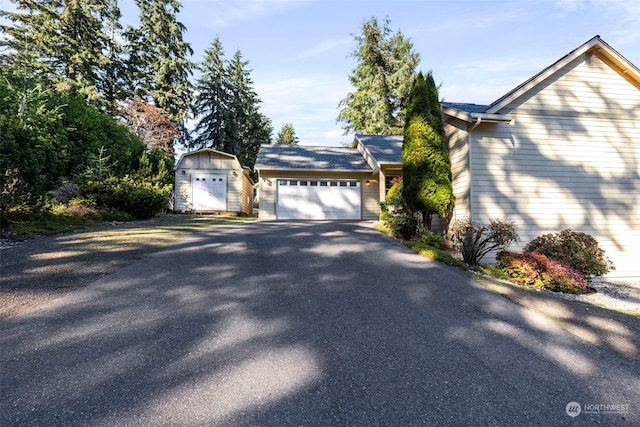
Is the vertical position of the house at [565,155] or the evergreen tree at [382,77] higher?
the evergreen tree at [382,77]

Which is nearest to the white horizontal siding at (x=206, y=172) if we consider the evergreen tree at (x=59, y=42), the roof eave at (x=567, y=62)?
the evergreen tree at (x=59, y=42)

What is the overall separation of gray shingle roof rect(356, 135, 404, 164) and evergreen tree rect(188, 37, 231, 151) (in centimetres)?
1828

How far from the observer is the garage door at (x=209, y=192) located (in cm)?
1875

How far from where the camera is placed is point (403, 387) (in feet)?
8.18

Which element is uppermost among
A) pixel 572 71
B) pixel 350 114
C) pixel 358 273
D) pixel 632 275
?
pixel 350 114

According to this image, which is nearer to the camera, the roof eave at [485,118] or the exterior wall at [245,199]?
the roof eave at [485,118]

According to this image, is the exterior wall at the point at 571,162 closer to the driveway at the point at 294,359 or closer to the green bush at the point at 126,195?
the driveway at the point at 294,359

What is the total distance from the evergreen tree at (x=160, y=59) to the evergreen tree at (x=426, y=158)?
24685 mm

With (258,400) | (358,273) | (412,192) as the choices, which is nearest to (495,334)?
(358,273)

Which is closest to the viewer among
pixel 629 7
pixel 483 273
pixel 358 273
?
pixel 358 273

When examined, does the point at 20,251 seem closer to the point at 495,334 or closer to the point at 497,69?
the point at 495,334

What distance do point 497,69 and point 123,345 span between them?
46.0ft

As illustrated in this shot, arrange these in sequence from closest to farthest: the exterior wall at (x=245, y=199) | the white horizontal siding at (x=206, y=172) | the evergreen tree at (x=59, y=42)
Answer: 1. the white horizontal siding at (x=206, y=172)
2. the exterior wall at (x=245, y=199)
3. the evergreen tree at (x=59, y=42)

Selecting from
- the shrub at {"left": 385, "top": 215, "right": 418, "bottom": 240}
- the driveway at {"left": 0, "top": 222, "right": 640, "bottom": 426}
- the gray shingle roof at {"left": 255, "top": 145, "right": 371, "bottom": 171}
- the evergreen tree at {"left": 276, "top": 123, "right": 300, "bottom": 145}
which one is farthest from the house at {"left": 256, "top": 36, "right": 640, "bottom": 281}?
the evergreen tree at {"left": 276, "top": 123, "right": 300, "bottom": 145}
